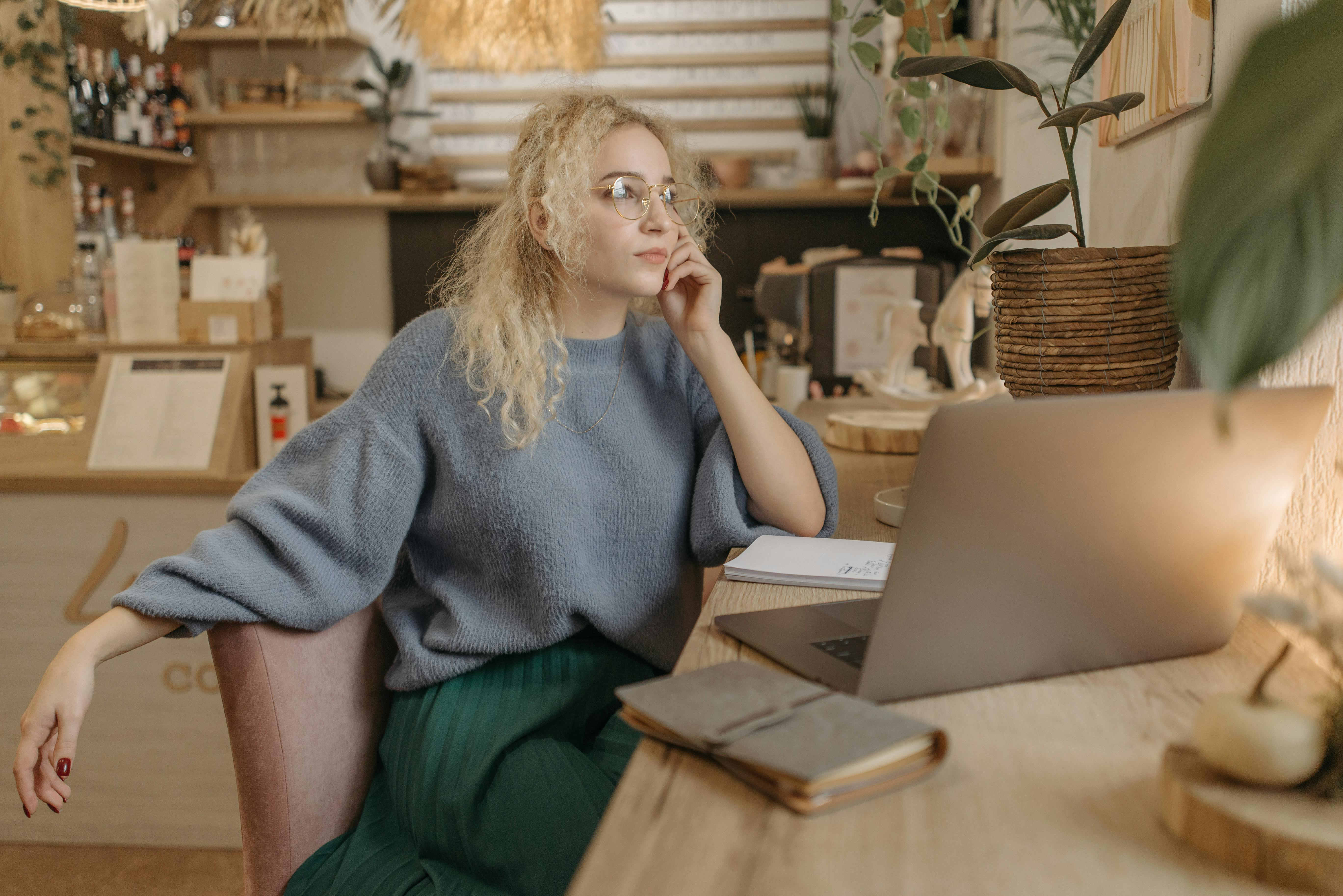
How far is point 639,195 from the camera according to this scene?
1185 mm

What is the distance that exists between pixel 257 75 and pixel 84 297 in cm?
161

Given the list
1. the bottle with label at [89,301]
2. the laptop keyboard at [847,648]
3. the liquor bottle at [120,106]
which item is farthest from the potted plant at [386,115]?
the laptop keyboard at [847,648]

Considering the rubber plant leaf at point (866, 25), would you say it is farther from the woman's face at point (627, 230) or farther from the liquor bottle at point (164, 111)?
the liquor bottle at point (164, 111)

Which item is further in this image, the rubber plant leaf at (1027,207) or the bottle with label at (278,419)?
the bottle with label at (278,419)

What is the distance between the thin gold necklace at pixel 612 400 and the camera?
1188 millimetres

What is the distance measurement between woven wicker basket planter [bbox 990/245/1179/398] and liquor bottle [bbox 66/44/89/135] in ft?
10.2

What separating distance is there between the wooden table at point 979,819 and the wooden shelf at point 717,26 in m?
3.50

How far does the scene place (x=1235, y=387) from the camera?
1.08 feet

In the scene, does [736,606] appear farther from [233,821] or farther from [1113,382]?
[233,821]

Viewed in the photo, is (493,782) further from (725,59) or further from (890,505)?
(725,59)

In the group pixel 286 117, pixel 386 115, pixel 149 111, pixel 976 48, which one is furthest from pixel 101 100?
pixel 976 48

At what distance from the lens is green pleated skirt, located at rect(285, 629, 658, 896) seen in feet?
3.11

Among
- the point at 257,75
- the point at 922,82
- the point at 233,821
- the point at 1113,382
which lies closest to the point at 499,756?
the point at 1113,382

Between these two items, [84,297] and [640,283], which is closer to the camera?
[640,283]
